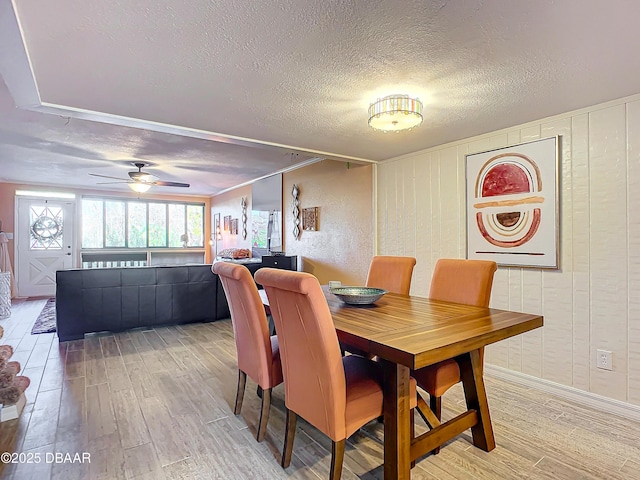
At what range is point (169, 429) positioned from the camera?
84.7 inches

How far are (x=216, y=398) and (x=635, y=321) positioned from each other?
3.03 m

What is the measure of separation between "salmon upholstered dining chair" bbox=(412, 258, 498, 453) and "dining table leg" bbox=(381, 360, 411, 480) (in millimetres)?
420

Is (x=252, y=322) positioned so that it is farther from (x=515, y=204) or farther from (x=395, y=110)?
(x=515, y=204)

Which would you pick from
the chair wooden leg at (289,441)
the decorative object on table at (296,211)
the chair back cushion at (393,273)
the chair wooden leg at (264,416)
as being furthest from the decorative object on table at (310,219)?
the chair wooden leg at (289,441)

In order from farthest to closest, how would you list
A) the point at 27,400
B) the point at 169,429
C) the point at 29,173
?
1. the point at 29,173
2. the point at 27,400
3. the point at 169,429

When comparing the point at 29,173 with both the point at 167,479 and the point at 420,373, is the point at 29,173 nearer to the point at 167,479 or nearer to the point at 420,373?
the point at 167,479

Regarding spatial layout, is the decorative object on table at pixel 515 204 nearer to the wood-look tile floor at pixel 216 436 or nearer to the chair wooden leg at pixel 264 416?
the wood-look tile floor at pixel 216 436

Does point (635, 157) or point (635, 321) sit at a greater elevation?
point (635, 157)

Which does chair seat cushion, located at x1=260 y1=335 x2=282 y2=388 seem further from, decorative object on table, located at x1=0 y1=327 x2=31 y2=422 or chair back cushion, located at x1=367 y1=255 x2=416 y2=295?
decorative object on table, located at x1=0 y1=327 x2=31 y2=422

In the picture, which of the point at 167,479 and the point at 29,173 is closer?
the point at 167,479

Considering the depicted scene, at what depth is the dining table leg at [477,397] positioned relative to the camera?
194cm

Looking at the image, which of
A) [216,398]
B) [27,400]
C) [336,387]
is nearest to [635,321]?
[336,387]

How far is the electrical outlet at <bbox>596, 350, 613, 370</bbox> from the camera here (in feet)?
8.02

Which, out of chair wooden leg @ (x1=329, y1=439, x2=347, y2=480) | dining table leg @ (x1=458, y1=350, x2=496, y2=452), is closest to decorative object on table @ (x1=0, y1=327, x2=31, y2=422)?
chair wooden leg @ (x1=329, y1=439, x2=347, y2=480)
